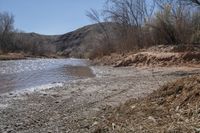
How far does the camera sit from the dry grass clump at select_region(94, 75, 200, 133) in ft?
19.9

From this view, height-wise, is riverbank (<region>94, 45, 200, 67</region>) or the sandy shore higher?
riverbank (<region>94, 45, 200, 67</region>)

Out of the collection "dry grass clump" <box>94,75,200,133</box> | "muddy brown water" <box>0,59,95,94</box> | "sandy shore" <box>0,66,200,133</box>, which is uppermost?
"dry grass clump" <box>94,75,200,133</box>

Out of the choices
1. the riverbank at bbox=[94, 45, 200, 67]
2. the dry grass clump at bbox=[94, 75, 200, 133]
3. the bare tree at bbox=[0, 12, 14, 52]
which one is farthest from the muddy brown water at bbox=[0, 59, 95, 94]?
the bare tree at bbox=[0, 12, 14, 52]

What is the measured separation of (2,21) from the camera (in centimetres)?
9506

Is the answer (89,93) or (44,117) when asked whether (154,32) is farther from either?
(44,117)

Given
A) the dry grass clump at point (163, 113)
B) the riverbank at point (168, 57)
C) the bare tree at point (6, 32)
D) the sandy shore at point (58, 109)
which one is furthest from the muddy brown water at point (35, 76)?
the bare tree at point (6, 32)

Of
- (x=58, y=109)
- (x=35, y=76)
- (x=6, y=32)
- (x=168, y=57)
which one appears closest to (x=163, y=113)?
(x=58, y=109)

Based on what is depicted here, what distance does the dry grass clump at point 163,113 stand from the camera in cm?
605

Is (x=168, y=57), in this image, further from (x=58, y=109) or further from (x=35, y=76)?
(x=58, y=109)

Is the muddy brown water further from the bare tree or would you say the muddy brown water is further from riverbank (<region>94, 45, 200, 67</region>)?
the bare tree

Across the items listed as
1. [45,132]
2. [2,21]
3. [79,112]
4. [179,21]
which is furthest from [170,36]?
[2,21]

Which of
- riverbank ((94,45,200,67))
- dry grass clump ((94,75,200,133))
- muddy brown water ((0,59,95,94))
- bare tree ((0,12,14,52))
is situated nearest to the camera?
dry grass clump ((94,75,200,133))

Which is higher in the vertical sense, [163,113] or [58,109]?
[163,113]

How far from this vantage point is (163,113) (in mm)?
6816
